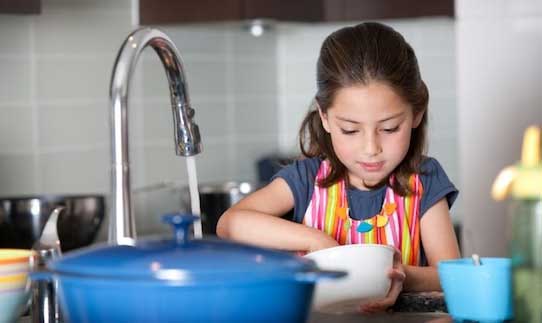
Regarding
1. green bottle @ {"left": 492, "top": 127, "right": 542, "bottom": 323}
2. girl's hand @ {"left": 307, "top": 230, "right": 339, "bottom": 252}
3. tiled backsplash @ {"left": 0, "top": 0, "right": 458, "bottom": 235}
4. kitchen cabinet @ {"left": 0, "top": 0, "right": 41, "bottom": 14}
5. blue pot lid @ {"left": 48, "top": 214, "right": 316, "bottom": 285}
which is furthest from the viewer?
tiled backsplash @ {"left": 0, "top": 0, "right": 458, "bottom": 235}

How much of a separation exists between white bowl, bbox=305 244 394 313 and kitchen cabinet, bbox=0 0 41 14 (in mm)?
1537

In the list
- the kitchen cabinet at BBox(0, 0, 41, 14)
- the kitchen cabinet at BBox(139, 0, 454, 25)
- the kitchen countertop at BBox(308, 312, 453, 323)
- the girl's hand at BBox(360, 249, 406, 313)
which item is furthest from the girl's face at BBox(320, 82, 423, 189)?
the kitchen cabinet at BBox(139, 0, 454, 25)

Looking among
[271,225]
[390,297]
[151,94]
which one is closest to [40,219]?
[271,225]

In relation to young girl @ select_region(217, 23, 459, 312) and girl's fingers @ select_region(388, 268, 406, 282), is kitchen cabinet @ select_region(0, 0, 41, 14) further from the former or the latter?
girl's fingers @ select_region(388, 268, 406, 282)

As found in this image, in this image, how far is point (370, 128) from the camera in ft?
5.74

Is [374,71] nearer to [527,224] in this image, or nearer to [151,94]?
[527,224]

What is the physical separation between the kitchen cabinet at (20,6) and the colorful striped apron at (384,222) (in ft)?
3.62

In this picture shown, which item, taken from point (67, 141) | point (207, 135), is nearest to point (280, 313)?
point (67, 141)

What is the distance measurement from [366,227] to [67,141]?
1.48m

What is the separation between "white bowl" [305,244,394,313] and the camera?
1343 mm

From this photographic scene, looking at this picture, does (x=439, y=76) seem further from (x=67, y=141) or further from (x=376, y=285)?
(x=376, y=285)

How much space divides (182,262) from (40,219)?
1.58 meters

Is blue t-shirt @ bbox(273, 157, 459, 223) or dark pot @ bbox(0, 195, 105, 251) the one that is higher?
blue t-shirt @ bbox(273, 157, 459, 223)

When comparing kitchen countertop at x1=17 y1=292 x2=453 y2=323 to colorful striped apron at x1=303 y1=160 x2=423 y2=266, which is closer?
kitchen countertop at x1=17 y1=292 x2=453 y2=323
